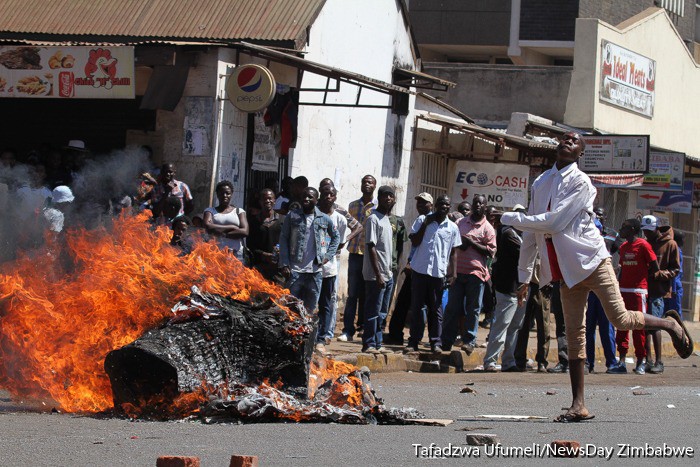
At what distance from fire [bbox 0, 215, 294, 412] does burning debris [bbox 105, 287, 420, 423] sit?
0.80 ft

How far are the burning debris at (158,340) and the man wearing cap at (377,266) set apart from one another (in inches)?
174

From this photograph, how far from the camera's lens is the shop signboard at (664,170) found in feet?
79.8

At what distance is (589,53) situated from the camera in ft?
85.6

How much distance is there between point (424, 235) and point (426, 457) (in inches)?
299

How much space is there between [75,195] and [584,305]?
7.43 m

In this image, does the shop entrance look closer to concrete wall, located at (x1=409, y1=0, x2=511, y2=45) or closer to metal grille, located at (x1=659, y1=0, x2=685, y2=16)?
concrete wall, located at (x1=409, y1=0, x2=511, y2=45)

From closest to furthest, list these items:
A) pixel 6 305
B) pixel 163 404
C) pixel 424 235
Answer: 1. pixel 163 404
2. pixel 6 305
3. pixel 424 235

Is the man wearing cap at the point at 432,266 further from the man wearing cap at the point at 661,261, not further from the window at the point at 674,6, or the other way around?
the window at the point at 674,6

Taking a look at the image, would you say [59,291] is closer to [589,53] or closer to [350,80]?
[350,80]

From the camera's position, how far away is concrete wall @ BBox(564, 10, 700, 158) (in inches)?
1027

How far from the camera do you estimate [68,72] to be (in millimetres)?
14266

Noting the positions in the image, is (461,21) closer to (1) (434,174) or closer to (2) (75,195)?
(1) (434,174)

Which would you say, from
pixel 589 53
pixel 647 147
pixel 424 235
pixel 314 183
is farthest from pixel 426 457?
pixel 589 53

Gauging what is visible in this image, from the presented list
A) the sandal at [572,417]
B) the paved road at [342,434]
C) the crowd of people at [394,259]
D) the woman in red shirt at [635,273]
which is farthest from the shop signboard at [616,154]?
the sandal at [572,417]
